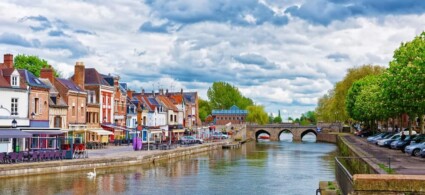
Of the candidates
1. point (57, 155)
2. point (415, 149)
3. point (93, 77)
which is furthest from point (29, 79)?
point (415, 149)

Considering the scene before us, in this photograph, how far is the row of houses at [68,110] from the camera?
46.2 meters

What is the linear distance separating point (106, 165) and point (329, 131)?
Answer: 97306mm

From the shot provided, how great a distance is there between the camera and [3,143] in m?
43.2

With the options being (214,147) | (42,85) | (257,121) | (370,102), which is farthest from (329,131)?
(42,85)

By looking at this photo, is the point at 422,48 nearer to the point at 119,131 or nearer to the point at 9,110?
the point at 9,110

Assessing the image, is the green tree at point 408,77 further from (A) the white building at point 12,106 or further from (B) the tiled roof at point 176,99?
(B) the tiled roof at point 176,99

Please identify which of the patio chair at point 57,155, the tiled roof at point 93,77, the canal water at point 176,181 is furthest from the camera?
the tiled roof at point 93,77

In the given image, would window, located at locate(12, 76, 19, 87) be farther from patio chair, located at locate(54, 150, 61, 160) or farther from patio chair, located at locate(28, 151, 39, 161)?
patio chair, located at locate(28, 151, 39, 161)

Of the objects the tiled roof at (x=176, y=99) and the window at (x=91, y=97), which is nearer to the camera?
the window at (x=91, y=97)

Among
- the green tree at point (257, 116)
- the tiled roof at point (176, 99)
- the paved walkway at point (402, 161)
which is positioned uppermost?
the tiled roof at point (176, 99)

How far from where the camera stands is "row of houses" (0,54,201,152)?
4616cm

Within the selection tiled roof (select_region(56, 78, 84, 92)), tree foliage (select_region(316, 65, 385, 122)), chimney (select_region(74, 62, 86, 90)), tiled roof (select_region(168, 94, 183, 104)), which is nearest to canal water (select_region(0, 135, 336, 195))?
tiled roof (select_region(56, 78, 84, 92))

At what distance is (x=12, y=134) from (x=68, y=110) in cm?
1907

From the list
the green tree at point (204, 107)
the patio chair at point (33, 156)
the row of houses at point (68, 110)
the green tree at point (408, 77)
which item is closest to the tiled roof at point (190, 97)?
the row of houses at point (68, 110)
